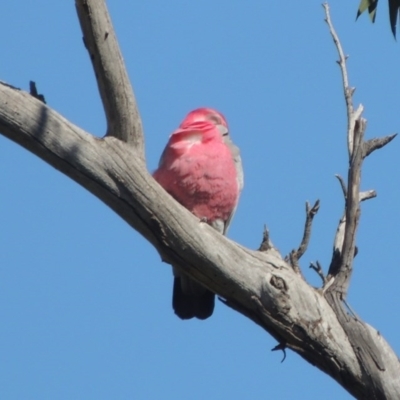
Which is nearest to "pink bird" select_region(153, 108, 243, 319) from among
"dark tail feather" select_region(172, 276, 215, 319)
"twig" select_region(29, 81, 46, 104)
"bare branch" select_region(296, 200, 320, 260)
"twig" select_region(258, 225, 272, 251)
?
"dark tail feather" select_region(172, 276, 215, 319)

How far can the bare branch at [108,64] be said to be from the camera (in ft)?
13.1

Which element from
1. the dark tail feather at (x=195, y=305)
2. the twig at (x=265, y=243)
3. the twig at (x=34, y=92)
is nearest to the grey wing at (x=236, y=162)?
the dark tail feather at (x=195, y=305)

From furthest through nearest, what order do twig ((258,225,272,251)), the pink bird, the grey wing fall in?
1. the grey wing
2. the pink bird
3. twig ((258,225,272,251))

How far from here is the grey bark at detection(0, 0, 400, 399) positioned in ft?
12.6

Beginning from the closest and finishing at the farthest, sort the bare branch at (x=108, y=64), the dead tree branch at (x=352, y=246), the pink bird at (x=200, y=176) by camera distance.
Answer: the bare branch at (x=108, y=64) < the dead tree branch at (x=352, y=246) < the pink bird at (x=200, y=176)

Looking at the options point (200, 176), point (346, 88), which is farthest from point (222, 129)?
point (346, 88)

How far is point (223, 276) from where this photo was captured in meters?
4.10

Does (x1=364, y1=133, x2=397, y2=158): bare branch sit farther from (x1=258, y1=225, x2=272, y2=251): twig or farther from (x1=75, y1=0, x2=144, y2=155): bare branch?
(x1=75, y1=0, x2=144, y2=155): bare branch

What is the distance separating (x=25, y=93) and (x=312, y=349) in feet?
6.02

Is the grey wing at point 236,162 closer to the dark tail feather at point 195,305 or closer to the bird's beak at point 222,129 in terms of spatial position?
the bird's beak at point 222,129

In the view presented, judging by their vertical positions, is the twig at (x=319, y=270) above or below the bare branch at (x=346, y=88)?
below

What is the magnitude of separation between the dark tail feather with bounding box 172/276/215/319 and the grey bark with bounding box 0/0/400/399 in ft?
2.39

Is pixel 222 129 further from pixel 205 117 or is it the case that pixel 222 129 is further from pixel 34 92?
pixel 34 92

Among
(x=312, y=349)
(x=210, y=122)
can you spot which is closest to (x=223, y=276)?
(x=312, y=349)
